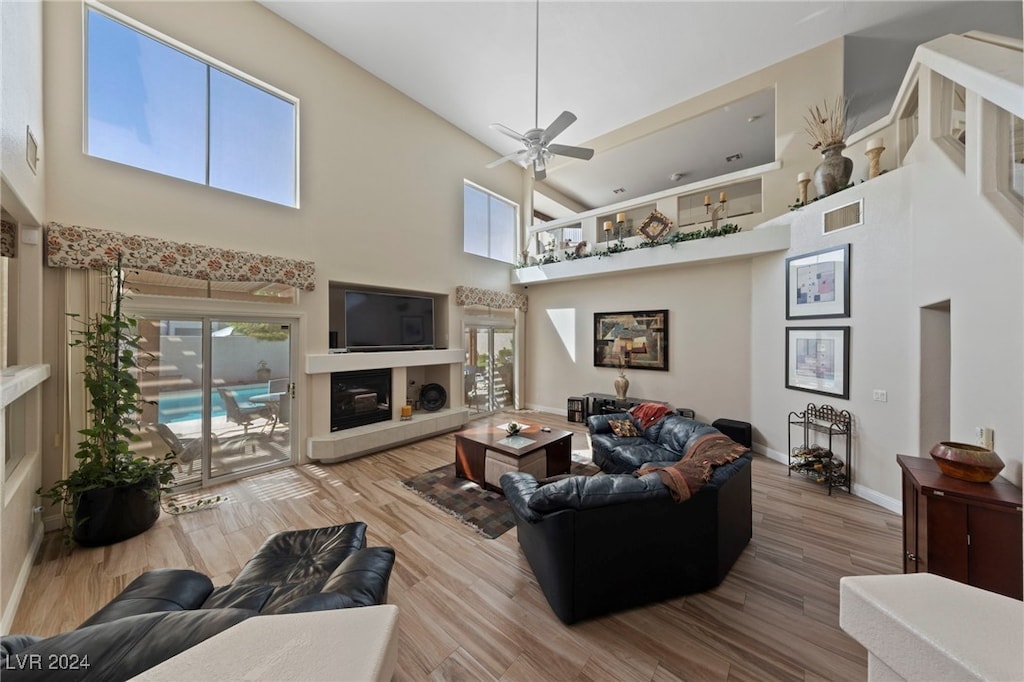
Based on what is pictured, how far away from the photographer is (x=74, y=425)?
3035 millimetres

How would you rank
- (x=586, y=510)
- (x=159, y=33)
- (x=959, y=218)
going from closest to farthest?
(x=586, y=510) < (x=959, y=218) < (x=159, y=33)

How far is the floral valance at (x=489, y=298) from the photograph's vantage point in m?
6.35

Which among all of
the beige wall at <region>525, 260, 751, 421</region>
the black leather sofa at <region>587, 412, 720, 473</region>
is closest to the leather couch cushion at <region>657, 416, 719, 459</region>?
the black leather sofa at <region>587, 412, 720, 473</region>

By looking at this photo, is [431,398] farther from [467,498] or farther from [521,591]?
[521,591]

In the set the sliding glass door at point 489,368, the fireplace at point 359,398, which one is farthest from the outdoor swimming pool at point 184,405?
the sliding glass door at point 489,368

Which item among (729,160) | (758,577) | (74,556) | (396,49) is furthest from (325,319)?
(729,160)

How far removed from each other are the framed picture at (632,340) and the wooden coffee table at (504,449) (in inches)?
108

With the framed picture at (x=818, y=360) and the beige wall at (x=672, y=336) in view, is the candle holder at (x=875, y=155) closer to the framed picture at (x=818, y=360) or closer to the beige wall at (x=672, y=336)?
the framed picture at (x=818, y=360)

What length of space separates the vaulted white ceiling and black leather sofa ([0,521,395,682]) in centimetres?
553

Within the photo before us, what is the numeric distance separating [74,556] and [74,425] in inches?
43.2

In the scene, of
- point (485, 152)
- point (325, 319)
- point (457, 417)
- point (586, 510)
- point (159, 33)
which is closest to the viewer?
point (586, 510)

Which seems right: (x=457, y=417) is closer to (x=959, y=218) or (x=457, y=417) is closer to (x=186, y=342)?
(x=186, y=342)

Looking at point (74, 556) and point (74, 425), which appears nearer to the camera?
point (74, 556)

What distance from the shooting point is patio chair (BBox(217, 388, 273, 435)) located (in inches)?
155
